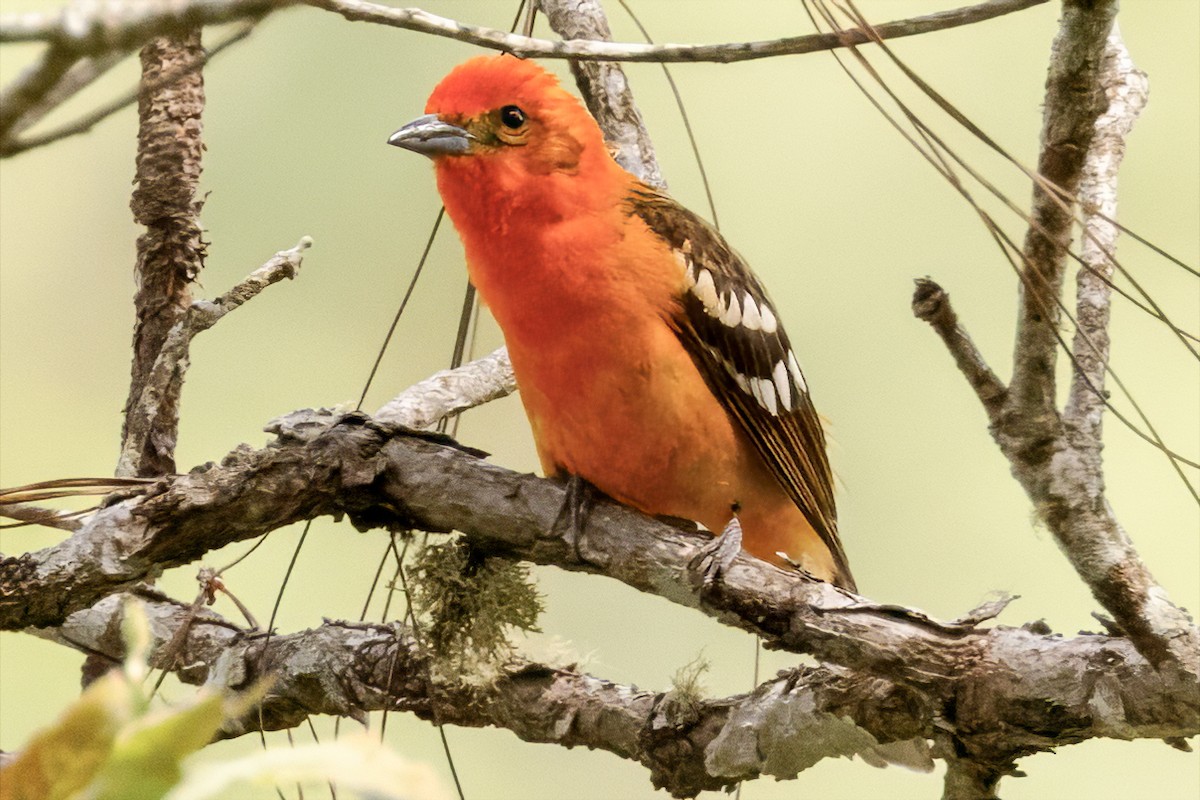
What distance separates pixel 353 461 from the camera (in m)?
1.63

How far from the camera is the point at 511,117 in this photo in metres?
1.94

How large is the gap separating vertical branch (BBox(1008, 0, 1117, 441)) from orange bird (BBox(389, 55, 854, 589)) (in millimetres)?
Answer: 685

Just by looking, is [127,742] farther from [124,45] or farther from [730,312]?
[730,312]

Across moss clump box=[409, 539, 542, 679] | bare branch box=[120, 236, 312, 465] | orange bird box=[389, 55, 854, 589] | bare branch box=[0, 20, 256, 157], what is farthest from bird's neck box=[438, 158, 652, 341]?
bare branch box=[0, 20, 256, 157]

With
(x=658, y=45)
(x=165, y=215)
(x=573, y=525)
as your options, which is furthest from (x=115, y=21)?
(x=165, y=215)

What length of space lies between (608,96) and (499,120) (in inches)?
30.5

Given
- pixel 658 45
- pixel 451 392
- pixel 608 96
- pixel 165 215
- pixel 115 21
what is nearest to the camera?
pixel 115 21

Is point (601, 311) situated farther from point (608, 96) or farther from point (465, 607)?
point (608, 96)

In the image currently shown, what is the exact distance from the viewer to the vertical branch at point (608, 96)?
2590 mm

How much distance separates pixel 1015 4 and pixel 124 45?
852 millimetres

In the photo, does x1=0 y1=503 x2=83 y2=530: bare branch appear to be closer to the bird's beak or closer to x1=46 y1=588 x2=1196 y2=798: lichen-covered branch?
x1=46 y1=588 x2=1196 y2=798: lichen-covered branch

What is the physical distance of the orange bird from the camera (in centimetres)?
191

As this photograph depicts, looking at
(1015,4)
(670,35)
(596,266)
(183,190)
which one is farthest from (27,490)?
(670,35)

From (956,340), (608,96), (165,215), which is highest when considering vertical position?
(608,96)
